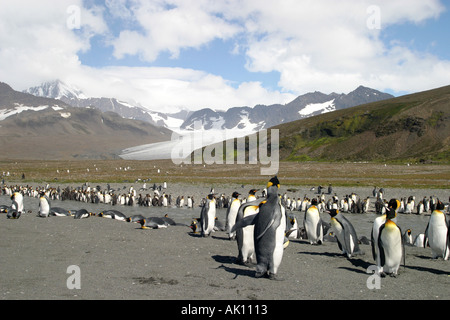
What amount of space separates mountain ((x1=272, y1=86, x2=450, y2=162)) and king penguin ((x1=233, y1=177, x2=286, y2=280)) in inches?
2582

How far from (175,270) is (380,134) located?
87361 millimetres

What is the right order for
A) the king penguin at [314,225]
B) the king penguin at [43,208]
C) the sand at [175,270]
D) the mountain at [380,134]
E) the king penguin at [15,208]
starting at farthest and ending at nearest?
the mountain at [380,134] < the king penguin at [43,208] < the king penguin at [15,208] < the king penguin at [314,225] < the sand at [175,270]

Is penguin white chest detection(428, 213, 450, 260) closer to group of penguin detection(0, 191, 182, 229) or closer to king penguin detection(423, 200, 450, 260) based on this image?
king penguin detection(423, 200, 450, 260)

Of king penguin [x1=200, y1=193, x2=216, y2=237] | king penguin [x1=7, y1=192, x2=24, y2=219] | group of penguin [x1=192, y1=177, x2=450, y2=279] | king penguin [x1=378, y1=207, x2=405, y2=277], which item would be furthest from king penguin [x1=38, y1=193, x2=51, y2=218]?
king penguin [x1=378, y1=207, x2=405, y2=277]

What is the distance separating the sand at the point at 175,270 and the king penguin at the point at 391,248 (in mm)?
221

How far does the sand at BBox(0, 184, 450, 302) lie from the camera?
5.47 meters

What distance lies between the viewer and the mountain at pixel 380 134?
74.9 meters

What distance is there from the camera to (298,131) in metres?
105

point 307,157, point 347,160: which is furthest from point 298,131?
point 347,160

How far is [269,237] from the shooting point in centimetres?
638

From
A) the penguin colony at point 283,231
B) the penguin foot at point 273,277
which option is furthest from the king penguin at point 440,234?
the penguin foot at point 273,277

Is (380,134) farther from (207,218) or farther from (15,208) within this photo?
(15,208)

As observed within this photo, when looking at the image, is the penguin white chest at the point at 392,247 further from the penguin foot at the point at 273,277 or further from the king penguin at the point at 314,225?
the king penguin at the point at 314,225
